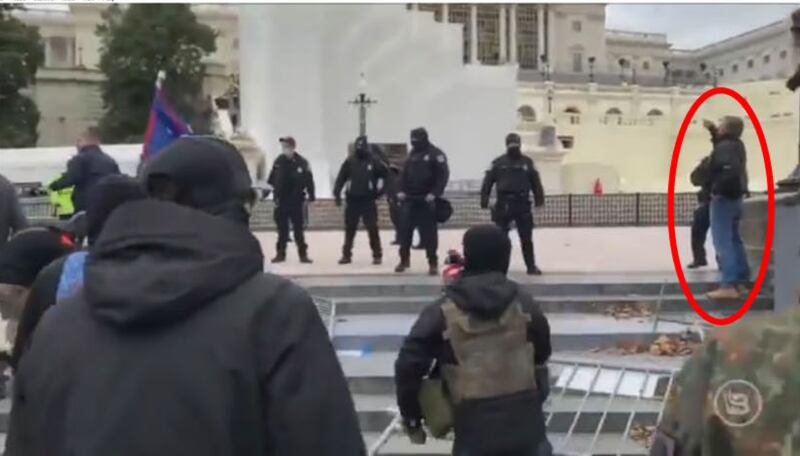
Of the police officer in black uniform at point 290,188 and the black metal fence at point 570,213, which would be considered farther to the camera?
the black metal fence at point 570,213

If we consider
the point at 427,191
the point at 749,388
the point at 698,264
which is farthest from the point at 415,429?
the point at 698,264

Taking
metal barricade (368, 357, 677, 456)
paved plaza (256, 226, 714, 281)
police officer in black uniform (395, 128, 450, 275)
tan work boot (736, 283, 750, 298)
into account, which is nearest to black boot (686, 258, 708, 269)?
paved plaza (256, 226, 714, 281)

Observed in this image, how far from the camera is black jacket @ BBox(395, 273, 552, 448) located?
14.5 ft

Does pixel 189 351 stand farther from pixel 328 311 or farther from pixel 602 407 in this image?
pixel 328 311

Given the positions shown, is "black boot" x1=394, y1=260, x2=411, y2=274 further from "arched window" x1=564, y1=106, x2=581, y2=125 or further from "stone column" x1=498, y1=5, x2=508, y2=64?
"stone column" x1=498, y1=5, x2=508, y2=64

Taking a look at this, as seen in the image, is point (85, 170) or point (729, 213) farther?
point (85, 170)

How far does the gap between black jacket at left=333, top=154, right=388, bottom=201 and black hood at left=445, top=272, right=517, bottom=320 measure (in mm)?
8179

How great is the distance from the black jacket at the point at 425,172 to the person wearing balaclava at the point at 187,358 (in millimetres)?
9408

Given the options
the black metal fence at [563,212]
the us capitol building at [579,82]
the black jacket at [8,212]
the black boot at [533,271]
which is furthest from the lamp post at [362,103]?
the black jacket at [8,212]

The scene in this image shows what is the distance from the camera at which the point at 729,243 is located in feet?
32.8

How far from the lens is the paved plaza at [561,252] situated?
12.5 metres

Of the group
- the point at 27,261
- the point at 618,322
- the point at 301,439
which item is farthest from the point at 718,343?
the point at 618,322

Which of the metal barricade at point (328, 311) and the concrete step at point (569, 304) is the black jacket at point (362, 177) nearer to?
the concrete step at point (569, 304)

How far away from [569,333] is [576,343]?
117 millimetres
